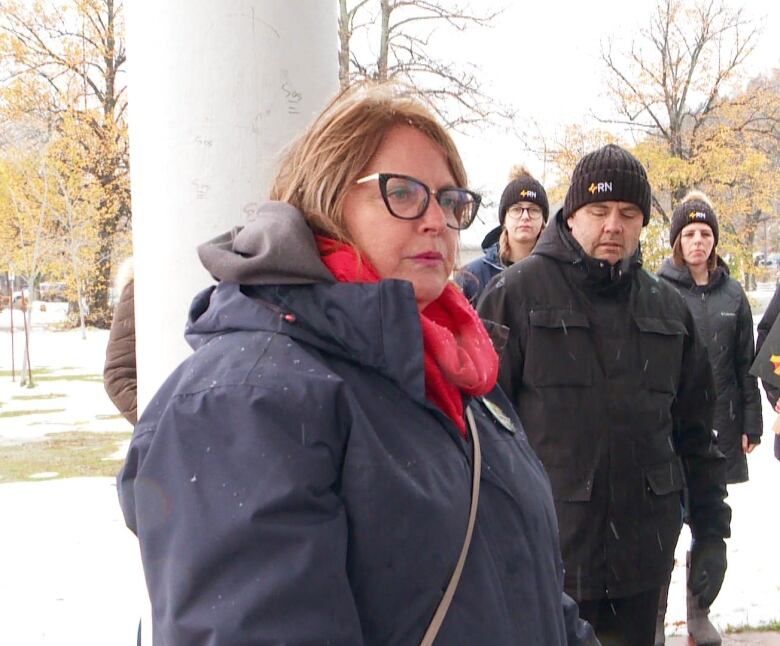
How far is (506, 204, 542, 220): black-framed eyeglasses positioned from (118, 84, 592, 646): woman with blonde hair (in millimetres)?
3388

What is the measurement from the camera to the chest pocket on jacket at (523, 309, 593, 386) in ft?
9.61

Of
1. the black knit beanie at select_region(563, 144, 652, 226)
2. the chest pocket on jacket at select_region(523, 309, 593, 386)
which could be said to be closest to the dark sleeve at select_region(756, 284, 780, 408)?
the black knit beanie at select_region(563, 144, 652, 226)

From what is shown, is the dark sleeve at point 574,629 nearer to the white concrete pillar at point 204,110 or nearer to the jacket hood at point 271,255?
the jacket hood at point 271,255

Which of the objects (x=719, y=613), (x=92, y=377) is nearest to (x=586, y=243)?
(x=719, y=613)

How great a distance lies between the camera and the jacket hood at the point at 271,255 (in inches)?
52.9

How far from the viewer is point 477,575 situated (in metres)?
1.38

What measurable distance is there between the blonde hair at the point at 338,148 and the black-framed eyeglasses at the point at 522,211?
3.48 metres

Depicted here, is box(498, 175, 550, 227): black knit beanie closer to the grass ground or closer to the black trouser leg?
the black trouser leg

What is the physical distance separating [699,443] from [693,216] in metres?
2.54

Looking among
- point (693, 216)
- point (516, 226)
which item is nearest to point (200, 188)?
point (516, 226)

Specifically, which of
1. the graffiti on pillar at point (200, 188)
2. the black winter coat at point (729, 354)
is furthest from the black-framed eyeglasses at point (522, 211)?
the graffiti on pillar at point (200, 188)

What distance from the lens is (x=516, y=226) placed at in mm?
5043

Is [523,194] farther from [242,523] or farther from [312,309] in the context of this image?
[242,523]

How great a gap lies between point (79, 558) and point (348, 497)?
5.48 meters
